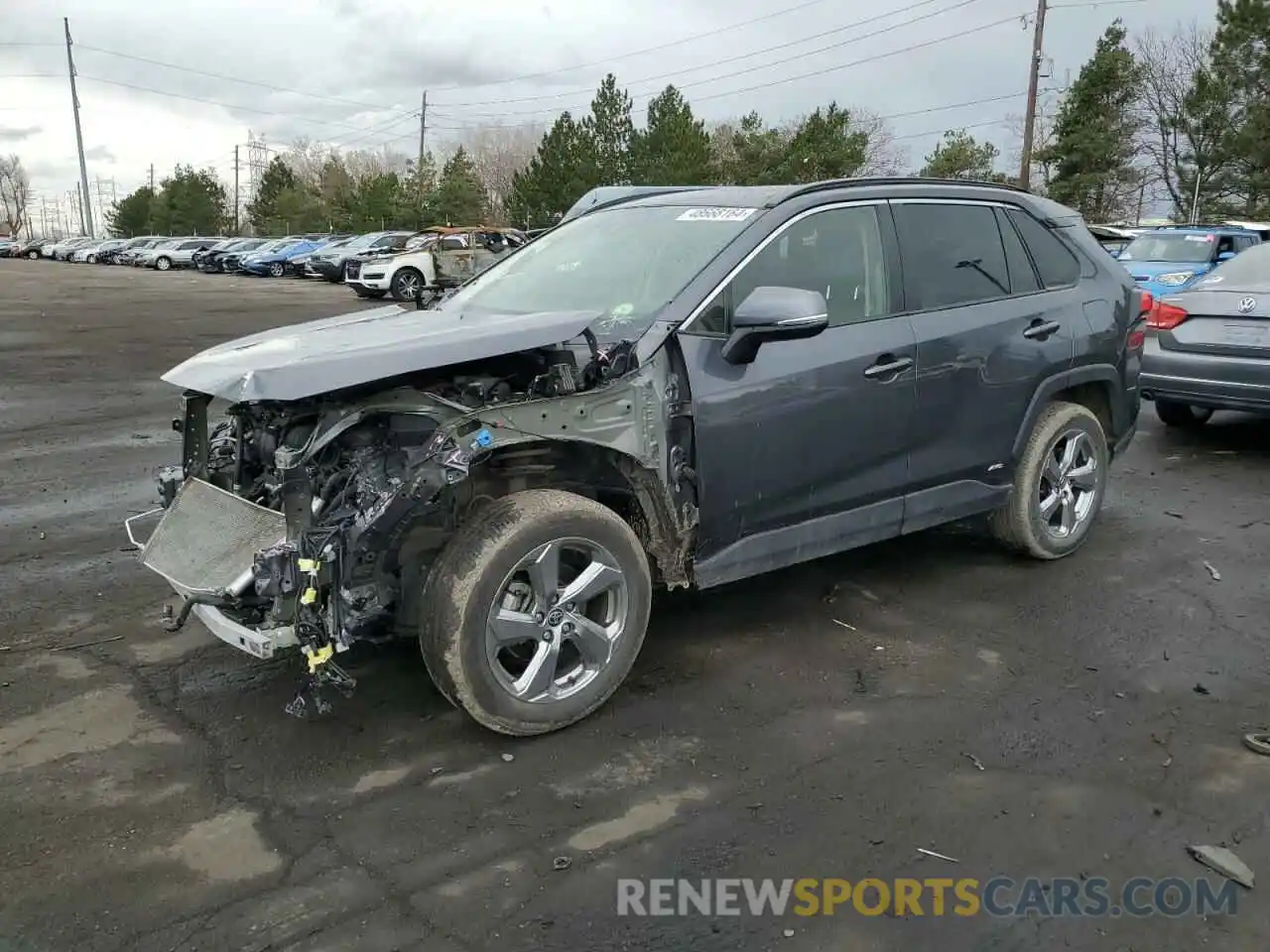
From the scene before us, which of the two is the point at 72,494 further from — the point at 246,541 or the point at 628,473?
the point at 628,473

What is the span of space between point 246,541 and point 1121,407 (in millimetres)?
4542

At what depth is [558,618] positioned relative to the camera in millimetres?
3586

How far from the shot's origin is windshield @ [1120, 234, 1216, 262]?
15297 mm

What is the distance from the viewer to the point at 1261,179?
38.6 m

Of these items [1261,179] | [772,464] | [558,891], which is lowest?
[558,891]

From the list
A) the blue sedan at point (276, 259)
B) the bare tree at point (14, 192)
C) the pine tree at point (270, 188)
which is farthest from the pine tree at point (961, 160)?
the bare tree at point (14, 192)

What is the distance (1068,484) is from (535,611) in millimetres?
3235

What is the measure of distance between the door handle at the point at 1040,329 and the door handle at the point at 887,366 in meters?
0.92

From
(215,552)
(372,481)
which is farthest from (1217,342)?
(215,552)

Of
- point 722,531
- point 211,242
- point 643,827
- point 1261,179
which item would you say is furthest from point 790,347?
point 211,242

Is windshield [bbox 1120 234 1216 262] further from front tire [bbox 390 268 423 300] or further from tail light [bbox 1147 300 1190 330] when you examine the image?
front tire [bbox 390 268 423 300]

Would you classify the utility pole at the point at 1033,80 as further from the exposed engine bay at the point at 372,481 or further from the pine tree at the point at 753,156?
the exposed engine bay at the point at 372,481

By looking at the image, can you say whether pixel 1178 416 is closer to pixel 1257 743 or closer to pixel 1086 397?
pixel 1086 397

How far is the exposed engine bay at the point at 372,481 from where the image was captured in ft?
10.5
